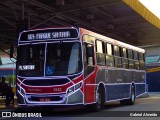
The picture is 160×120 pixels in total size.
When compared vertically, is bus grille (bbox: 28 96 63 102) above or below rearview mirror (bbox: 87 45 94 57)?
below

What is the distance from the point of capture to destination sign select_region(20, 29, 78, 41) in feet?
46.7

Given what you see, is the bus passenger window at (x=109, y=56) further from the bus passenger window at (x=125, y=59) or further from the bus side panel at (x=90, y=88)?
the bus passenger window at (x=125, y=59)

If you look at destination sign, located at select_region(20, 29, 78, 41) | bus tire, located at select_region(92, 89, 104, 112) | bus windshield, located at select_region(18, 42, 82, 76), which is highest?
destination sign, located at select_region(20, 29, 78, 41)

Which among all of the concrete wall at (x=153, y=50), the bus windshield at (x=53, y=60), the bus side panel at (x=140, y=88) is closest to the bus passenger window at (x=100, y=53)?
the bus windshield at (x=53, y=60)

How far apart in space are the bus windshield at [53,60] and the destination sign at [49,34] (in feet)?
0.85

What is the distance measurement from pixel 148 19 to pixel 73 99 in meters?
14.8

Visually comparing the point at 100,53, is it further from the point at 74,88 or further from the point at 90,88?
the point at 74,88

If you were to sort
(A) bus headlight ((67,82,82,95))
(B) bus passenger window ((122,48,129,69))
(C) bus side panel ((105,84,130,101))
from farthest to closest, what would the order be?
1. (B) bus passenger window ((122,48,129,69))
2. (C) bus side panel ((105,84,130,101))
3. (A) bus headlight ((67,82,82,95))

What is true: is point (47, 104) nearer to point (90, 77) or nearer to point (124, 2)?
point (90, 77)

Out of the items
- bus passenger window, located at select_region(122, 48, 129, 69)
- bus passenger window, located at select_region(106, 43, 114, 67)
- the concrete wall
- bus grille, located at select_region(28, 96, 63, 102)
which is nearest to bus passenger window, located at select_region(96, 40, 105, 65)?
bus passenger window, located at select_region(106, 43, 114, 67)

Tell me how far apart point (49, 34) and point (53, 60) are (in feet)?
3.32

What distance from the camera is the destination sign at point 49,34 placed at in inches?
560

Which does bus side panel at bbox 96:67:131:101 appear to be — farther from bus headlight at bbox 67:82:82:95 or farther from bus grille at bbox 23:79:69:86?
bus grille at bbox 23:79:69:86

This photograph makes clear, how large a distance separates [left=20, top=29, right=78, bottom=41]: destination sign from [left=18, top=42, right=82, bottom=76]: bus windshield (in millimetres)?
259
